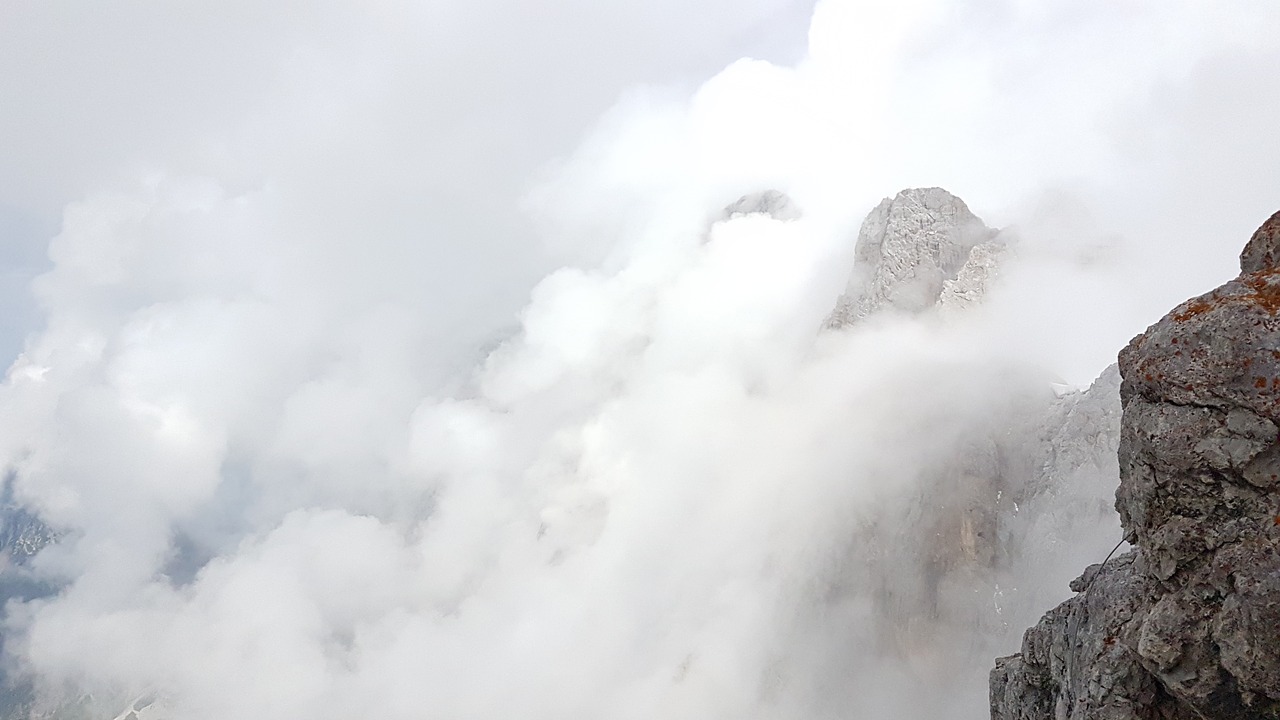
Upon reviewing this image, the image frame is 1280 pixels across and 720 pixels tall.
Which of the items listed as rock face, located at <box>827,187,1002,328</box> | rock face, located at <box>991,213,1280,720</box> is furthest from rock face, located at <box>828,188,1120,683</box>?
rock face, located at <box>991,213,1280,720</box>

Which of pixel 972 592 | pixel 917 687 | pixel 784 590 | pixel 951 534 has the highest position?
pixel 784 590

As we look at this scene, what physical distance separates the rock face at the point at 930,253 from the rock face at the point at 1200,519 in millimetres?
134359

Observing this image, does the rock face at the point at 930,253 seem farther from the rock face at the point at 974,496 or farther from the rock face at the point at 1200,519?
the rock face at the point at 1200,519

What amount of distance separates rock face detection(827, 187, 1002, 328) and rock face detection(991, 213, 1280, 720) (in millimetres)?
134359

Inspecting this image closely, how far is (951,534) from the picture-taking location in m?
110

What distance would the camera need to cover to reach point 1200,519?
531 inches

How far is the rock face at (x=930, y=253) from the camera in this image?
141 meters

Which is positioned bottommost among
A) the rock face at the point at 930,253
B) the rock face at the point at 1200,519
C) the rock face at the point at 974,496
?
the rock face at the point at 1200,519

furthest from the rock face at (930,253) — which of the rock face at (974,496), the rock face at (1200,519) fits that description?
the rock face at (1200,519)

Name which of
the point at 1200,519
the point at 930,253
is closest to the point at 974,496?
the point at 930,253

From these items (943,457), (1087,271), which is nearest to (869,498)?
(943,457)

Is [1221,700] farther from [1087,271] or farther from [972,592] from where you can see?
[1087,271]

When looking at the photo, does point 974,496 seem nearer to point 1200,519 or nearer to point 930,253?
point 930,253

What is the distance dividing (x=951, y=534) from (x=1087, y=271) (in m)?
81.4
